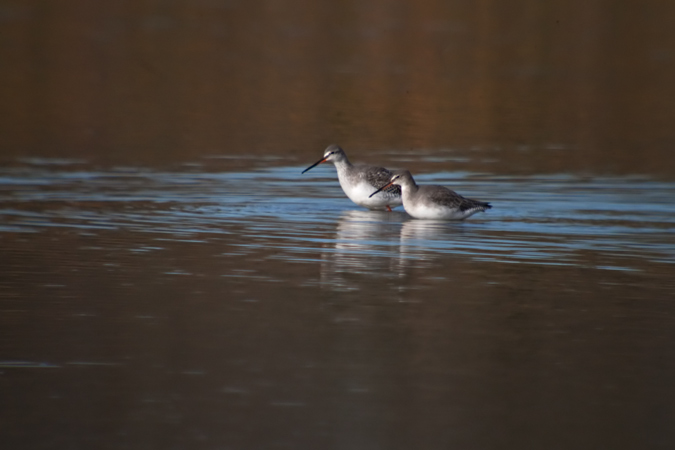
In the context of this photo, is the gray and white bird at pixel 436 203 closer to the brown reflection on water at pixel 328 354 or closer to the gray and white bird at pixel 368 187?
the gray and white bird at pixel 368 187

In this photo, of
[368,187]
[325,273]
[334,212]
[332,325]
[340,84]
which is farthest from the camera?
[340,84]

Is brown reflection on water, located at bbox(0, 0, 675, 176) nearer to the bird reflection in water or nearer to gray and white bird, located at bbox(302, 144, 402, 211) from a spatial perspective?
gray and white bird, located at bbox(302, 144, 402, 211)

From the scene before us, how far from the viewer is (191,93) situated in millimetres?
29188

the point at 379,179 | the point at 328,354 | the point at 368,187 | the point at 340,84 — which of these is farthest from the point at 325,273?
the point at 340,84

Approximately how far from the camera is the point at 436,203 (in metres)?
14.0

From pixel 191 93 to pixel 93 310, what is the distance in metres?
20.6

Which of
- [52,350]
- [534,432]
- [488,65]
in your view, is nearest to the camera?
[534,432]

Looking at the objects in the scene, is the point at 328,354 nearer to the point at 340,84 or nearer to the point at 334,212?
the point at 334,212

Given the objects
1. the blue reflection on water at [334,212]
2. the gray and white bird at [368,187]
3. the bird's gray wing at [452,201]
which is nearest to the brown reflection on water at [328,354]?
the blue reflection on water at [334,212]

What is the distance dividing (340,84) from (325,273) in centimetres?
2105

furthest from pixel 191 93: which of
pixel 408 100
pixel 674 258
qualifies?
pixel 674 258

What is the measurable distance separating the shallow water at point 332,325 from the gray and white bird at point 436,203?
202 millimetres

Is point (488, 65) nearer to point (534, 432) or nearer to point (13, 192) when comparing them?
point (13, 192)

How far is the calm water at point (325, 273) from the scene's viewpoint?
6781 millimetres
